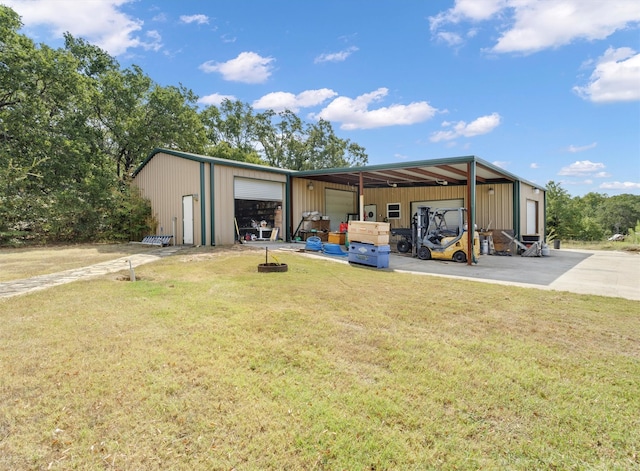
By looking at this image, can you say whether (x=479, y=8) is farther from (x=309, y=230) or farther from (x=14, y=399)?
(x=14, y=399)

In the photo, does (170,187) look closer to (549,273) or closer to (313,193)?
(313,193)

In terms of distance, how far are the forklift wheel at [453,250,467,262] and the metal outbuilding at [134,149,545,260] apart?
1.17 metres

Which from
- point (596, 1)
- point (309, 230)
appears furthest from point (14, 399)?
point (309, 230)

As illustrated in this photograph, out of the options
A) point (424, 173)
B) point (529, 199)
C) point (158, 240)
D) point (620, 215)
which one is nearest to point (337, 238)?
point (424, 173)

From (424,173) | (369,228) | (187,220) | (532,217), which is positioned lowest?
(369,228)

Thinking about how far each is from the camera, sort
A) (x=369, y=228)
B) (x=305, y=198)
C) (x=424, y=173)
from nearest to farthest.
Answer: (x=369, y=228) < (x=424, y=173) < (x=305, y=198)

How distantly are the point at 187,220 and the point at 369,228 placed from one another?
7582 millimetres

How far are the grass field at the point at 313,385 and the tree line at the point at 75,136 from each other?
1159 cm

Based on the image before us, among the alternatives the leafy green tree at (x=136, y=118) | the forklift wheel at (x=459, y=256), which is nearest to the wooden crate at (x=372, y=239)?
the forklift wheel at (x=459, y=256)

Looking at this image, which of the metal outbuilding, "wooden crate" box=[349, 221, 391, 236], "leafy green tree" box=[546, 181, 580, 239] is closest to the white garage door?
the metal outbuilding

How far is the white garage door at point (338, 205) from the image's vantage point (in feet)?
56.7

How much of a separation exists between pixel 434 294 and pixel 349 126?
32.7 metres

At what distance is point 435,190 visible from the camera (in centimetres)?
1641

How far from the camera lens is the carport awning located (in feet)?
35.2
